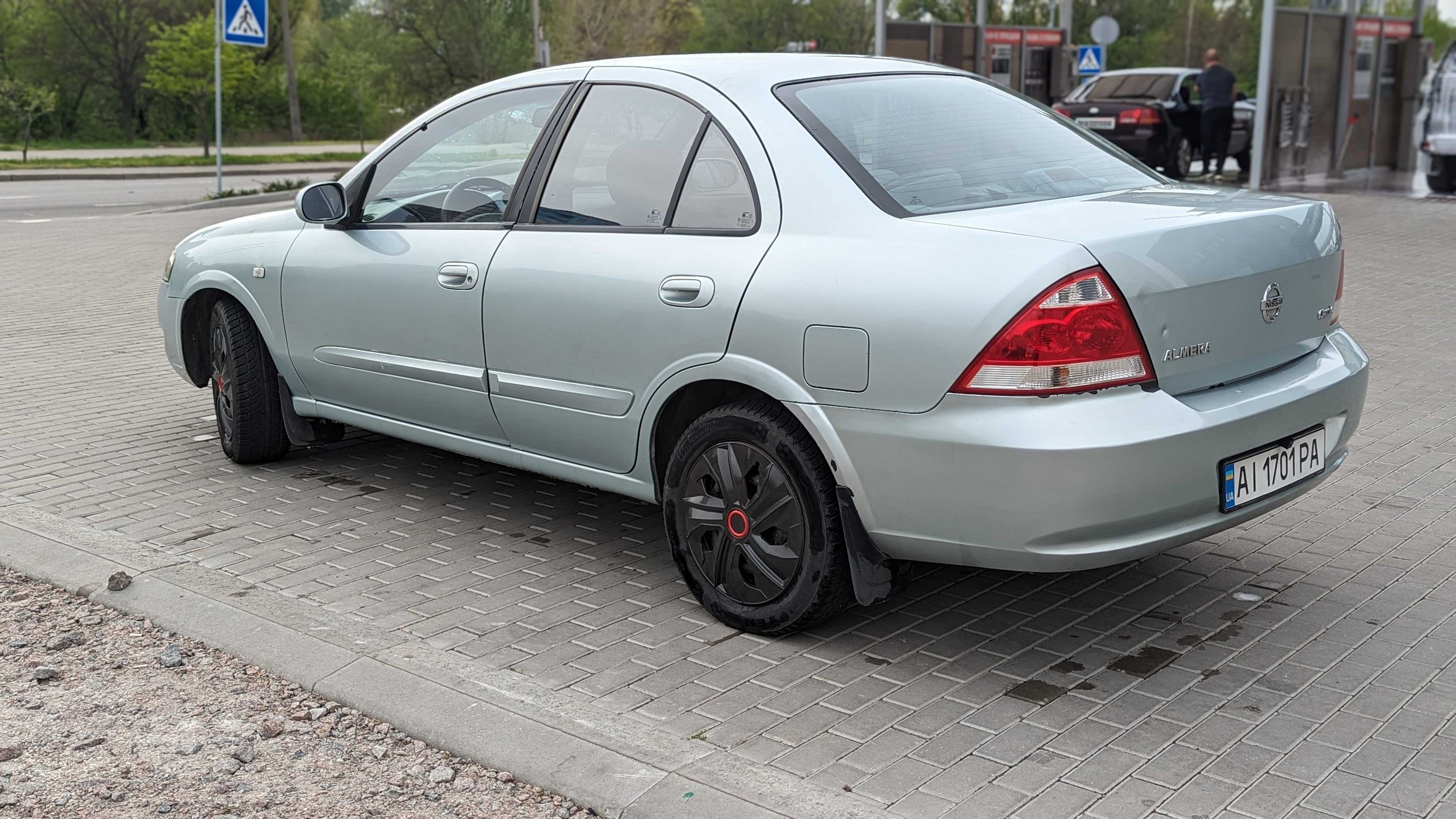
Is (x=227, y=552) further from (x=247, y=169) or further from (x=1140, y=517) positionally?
(x=247, y=169)

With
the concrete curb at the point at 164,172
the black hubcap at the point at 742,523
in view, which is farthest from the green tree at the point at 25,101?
the black hubcap at the point at 742,523

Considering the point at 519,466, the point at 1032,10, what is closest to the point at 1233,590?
the point at 519,466

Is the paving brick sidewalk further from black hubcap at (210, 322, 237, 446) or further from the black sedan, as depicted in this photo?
the black sedan

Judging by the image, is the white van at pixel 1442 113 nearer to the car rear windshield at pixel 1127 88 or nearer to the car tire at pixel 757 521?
the car rear windshield at pixel 1127 88

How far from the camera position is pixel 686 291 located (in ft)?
12.6

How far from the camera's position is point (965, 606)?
13.6ft

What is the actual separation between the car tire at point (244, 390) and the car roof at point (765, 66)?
2.05 meters

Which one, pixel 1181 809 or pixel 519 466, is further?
pixel 519 466

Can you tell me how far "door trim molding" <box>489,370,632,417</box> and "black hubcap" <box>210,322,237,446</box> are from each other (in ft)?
A: 5.67

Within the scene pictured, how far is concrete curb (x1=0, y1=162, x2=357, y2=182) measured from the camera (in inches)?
1113

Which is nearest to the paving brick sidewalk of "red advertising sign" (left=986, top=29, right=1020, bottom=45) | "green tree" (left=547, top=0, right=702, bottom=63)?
"red advertising sign" (left=986, top=29, right=1020, bottom=45)

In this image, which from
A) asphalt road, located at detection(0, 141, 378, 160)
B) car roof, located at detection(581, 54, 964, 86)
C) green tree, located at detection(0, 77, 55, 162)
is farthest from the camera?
asphalt road, located at detection(0, 141, 378, 160)

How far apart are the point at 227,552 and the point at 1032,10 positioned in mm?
28671

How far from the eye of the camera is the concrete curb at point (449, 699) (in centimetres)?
296
